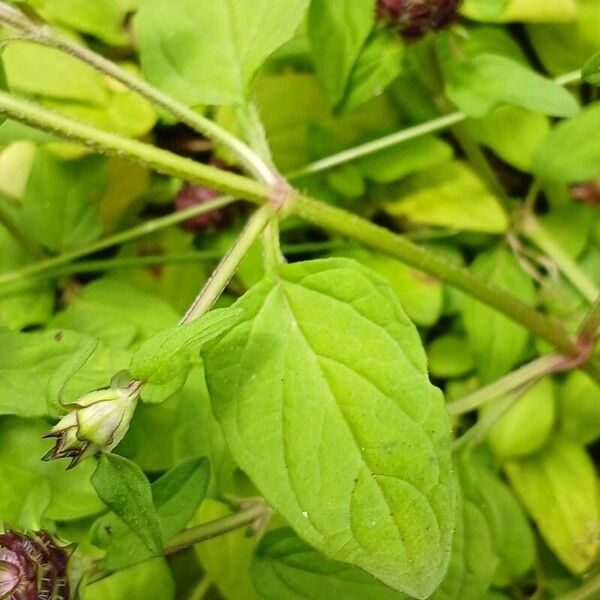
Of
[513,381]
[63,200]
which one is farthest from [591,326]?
[63,200]

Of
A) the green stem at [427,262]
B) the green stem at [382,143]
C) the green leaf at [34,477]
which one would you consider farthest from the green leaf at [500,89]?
the green leaf at [34,477]

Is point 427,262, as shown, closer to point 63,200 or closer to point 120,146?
point 120,146

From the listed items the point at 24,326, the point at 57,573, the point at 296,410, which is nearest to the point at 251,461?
the point at 296,410

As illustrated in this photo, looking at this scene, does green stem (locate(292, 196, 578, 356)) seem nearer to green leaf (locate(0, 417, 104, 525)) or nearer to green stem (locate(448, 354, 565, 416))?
Answer: green stem (locate(448, 354, 565, 416))

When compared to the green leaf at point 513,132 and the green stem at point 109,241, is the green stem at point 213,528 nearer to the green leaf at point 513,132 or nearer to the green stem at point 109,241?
the green stem at point 109,241

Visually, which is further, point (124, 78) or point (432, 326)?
point (432, 326)

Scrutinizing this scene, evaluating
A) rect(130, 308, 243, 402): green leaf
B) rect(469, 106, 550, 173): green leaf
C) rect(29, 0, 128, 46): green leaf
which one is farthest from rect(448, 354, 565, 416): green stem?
rect(29, 0, 128, 46): green leaf

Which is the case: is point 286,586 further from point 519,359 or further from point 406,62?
point 406,62
